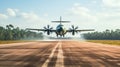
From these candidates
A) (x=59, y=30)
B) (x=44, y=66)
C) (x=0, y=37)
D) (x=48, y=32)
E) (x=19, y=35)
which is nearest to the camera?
(x=44, y=66)

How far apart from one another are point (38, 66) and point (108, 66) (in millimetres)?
3288

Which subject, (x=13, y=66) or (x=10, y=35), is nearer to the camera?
(x=13, y=66)

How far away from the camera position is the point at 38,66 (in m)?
10.7

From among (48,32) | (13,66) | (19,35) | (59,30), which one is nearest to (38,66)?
(13,66)

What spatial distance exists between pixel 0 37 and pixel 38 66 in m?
152

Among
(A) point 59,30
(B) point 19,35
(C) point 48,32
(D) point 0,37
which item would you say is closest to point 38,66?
(A) point 59,30

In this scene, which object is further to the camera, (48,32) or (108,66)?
(48,32)

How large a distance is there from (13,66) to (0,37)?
152 metres

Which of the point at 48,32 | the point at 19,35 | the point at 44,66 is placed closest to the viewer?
the point at 44,66

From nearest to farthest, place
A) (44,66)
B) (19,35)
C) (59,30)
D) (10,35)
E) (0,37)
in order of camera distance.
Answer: (44,66) → (59,30) → (0,37) → (10,35) → (19,35)

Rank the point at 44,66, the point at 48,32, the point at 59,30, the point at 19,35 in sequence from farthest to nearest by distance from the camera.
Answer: the point at 19,35 < the point at 48,32 < the point at 59,30 < the point at 44,66

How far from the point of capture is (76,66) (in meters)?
10.9

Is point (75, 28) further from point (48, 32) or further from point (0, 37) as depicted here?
point (0, 37)

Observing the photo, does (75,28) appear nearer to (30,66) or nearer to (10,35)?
(30,66)
